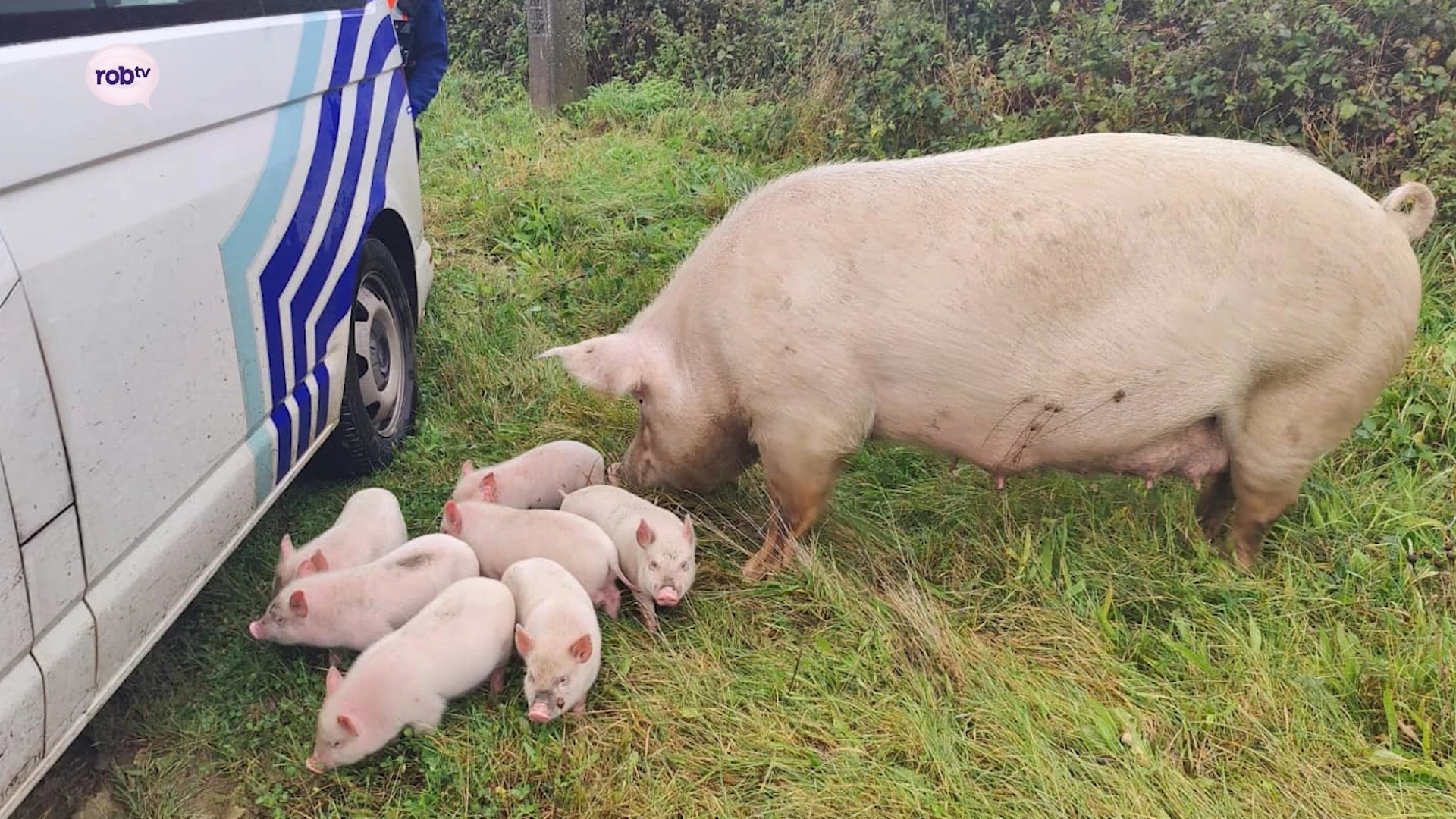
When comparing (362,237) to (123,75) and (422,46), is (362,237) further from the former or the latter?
(422,46)

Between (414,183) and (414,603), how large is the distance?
78.4 inches

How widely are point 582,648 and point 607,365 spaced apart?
3.46 ft

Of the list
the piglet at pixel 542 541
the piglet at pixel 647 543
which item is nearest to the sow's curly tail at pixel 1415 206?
the piglet at pixel 647 543

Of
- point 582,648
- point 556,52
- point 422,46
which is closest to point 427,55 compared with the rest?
point 422,46

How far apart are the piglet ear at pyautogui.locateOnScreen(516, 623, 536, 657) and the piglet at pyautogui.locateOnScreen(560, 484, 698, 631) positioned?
46cm

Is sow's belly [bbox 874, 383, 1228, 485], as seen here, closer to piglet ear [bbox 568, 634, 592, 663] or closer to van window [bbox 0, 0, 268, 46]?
piglet ear [bbox 568, 634, 592, 663]

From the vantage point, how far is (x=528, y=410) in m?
4.37

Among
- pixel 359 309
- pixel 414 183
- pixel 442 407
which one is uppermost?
pixel 414 183

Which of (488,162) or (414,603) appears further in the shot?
(488,162)

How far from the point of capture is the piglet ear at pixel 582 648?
266cm

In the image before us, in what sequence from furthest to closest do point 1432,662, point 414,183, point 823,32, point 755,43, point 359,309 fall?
point 755,43, point 823,32, point 414,183, point 359,309, point 1432,662

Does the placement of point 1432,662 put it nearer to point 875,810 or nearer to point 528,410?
point 875,810

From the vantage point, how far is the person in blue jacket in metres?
Result: 5.25

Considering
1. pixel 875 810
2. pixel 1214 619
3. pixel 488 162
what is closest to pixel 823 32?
pixel 488 162
